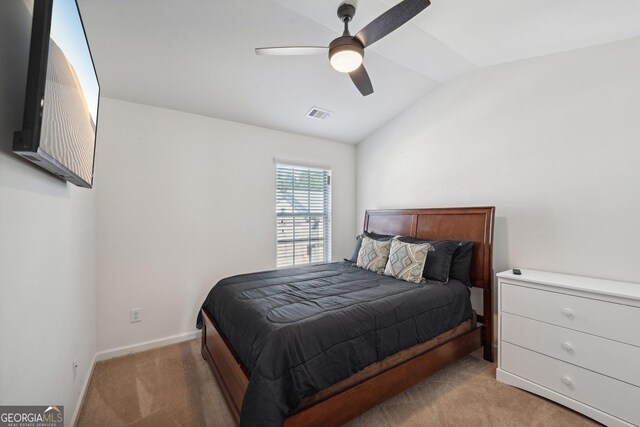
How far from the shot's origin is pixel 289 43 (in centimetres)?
209

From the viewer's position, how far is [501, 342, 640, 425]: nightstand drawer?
156 cm

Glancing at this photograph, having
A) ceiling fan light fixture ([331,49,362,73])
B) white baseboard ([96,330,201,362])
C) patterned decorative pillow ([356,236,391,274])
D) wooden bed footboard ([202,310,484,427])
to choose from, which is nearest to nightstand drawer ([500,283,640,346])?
wooden bed footboard ([202,310,484,427])

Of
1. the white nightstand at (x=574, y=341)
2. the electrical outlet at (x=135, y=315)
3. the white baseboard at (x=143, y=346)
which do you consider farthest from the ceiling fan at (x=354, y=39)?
the white baseboard at (x=143, y=346)

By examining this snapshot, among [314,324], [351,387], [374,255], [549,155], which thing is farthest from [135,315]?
[549,155]

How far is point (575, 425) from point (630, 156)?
1867 mm

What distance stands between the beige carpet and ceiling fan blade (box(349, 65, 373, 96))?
7.81ft

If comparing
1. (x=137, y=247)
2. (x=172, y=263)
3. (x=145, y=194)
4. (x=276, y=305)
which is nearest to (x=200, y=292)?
(x=172, y=263)

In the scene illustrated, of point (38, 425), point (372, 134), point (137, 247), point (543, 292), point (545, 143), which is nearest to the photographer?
point (38, 425)

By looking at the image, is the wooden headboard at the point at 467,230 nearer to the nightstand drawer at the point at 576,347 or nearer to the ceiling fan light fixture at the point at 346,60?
the nightstand drawer at the point at 576,347

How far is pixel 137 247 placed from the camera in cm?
256

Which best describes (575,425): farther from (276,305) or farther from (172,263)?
(172,263)

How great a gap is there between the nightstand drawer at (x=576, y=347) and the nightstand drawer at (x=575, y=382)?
0.04 metres

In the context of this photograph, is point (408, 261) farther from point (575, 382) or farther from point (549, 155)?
point (549, 155)

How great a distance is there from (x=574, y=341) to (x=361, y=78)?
7.80 feet
